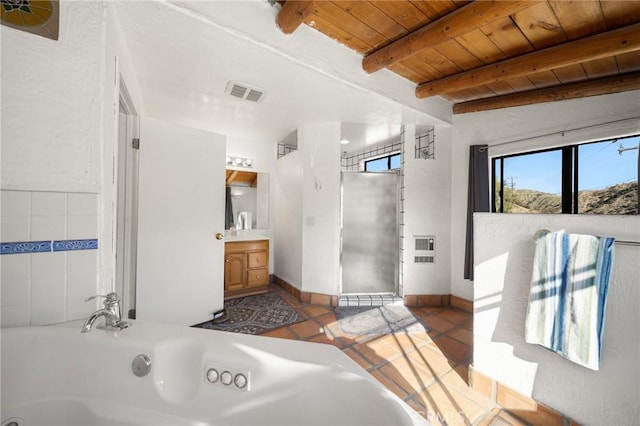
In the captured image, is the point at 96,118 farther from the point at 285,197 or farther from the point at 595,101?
the point at 595,101

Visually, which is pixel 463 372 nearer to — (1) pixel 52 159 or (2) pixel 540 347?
(2) pixel 540 347

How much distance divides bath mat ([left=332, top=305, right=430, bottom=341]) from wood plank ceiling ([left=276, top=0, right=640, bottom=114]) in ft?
7.19

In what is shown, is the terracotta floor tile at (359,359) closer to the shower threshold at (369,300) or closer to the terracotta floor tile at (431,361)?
the terracotta floor tile at (431,361)

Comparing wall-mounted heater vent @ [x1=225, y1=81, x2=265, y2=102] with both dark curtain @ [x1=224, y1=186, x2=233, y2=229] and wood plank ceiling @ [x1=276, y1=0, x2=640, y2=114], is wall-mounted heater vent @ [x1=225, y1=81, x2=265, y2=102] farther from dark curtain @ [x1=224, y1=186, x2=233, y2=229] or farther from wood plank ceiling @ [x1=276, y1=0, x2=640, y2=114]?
dark curtain @ [x1=224, y1=186, x2=233, y2=229]

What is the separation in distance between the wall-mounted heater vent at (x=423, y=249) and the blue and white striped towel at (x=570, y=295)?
168cm

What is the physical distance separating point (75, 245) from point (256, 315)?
1.70 metres

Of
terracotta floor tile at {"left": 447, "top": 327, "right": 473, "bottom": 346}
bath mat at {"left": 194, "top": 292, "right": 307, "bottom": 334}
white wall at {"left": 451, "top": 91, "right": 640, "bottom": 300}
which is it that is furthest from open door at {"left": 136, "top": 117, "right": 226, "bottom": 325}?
white wall at {"left": 451, "top": 91, "right": 640, "bottom": 300}

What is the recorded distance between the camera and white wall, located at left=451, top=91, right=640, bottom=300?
1977mm

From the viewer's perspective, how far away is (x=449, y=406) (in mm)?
1309

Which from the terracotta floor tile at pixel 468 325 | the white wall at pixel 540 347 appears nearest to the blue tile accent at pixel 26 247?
the white wall at pixel 540 347

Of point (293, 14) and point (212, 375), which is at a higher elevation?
point (293, 14)

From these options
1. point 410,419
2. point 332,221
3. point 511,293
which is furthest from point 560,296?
point 332,221

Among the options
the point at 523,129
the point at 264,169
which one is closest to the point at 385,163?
the point at 523,129

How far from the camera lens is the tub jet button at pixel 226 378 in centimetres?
86
